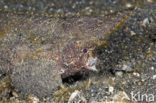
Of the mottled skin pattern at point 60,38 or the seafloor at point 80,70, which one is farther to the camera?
the mottled skin pattern at point 60,38

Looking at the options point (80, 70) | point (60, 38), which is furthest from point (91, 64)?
point (60, 38)

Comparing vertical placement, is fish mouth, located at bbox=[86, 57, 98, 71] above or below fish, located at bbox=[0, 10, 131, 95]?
below

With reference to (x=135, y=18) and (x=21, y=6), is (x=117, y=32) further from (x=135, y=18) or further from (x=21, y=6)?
(x=21, y=6)

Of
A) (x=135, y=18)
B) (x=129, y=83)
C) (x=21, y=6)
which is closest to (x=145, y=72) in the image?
(x=129, y=83)

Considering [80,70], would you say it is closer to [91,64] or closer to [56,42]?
[91,64]

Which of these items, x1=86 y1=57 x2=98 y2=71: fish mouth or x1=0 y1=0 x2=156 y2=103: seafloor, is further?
x1=86 y1=57 x2=98 y2=71: fish mouth

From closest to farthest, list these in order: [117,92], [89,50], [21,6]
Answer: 1. [117,92]
2. [89,50]
3. [21,6]
